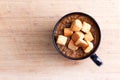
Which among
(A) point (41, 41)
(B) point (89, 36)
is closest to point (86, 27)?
(B) point (89, 36)

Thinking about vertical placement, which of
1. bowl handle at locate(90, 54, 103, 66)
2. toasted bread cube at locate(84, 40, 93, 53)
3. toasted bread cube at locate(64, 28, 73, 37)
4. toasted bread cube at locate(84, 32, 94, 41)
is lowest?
bowl handle at locate(90, 54, 103, 66)

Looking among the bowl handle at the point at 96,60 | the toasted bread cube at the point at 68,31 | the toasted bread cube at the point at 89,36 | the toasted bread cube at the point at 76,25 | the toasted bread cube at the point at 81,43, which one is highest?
the toasted bread cube at the point at 76,25

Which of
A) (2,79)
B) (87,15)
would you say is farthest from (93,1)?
(2,79)

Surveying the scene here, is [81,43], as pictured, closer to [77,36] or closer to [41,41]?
[77,36]

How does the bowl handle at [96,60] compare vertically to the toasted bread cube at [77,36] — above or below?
below

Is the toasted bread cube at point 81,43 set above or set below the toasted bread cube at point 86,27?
below

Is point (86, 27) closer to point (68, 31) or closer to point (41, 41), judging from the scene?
point (68, 31)

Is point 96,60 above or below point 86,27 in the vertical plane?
below

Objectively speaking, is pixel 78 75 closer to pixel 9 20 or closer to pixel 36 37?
pixel 36 37
